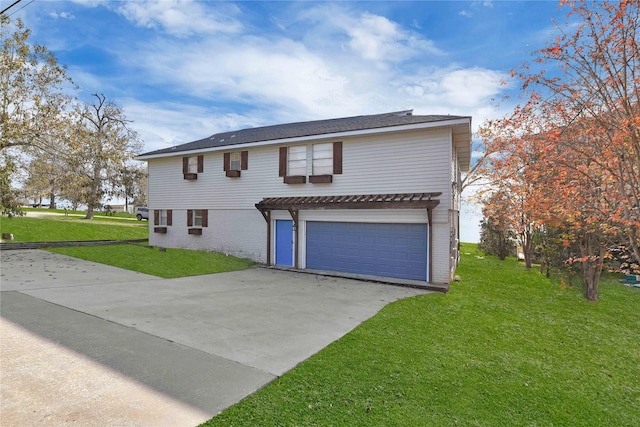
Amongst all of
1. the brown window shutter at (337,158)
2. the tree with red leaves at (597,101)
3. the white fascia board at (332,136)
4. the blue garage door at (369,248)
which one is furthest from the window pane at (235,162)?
the tree with red leaves at (597,101)

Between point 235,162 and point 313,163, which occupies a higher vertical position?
point 235,162

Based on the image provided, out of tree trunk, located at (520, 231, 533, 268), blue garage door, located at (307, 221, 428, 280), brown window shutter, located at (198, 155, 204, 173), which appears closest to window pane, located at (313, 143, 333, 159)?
blue garage door, located at (307, 221, 428, 280)

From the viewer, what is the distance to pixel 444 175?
32.2 feet

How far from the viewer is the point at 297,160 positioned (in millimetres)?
12477

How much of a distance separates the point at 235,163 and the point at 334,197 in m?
5.06

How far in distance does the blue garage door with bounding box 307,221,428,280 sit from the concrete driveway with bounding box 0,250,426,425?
120cm

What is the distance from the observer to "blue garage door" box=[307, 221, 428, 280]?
10.3 m

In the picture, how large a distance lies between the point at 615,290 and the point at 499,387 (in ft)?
37.3

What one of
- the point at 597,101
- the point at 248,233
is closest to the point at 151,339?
the point at 597,101

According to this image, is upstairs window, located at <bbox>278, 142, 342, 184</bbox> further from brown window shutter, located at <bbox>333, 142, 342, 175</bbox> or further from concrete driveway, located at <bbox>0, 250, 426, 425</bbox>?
concrete driveway, located at <bbox>0, 250, 426, 425</bbox>

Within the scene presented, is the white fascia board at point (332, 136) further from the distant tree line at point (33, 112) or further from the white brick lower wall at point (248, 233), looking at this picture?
the distant tree line at point (33, 112)

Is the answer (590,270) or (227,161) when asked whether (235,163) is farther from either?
(590,270)

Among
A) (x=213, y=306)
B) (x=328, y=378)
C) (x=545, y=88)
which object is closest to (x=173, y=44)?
(x=213, y=306)

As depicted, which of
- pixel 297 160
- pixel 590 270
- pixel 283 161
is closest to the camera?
pixel 590 270
